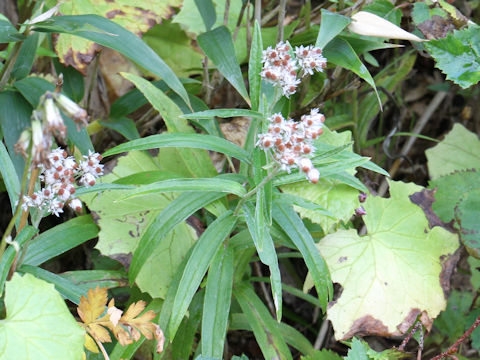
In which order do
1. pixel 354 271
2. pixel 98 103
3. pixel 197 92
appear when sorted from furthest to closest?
pixel 98 103 → pixel 197 92 → pixel 354 271

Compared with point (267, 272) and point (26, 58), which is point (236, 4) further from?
point (267, 272)

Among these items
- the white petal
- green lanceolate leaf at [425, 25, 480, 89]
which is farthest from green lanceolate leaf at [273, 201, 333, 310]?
green lanceolate leaf at [425, 25, 480, 89]

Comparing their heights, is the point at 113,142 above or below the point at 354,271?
above

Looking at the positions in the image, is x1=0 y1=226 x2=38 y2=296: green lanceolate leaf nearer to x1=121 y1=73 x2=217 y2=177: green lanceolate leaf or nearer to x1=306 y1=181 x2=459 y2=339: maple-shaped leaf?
x1=121 y1=73 x2=217 y2=177: green lanceolate leaf

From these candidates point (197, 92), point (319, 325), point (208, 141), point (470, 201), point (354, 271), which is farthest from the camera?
point (319, 325)

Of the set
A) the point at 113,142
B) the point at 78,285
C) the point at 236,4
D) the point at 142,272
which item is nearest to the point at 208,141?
the point at 142,272

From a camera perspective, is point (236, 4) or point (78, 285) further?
point (236, 4)

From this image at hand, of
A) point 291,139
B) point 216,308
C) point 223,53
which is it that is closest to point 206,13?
point 223,53

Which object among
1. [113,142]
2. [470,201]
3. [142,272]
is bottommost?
[470,201]
